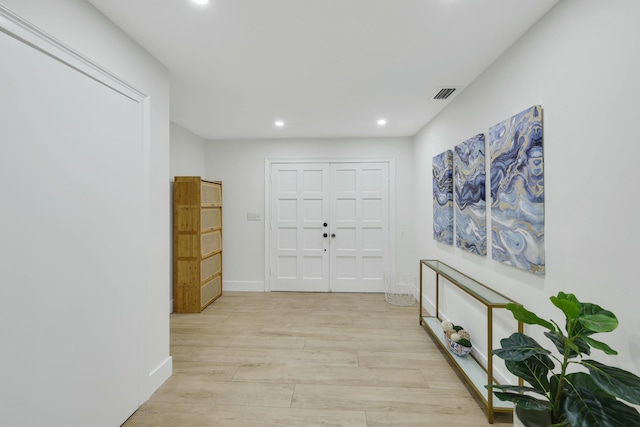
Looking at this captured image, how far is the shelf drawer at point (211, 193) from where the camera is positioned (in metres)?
3.62

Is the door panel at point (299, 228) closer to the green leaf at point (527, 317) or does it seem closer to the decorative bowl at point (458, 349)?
the decorative bowl at point (458, 349)

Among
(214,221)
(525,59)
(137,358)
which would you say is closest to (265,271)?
(214,221)

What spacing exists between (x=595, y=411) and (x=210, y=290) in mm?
3873

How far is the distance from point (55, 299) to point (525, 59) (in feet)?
9.81

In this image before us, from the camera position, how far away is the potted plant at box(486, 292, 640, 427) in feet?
2.81

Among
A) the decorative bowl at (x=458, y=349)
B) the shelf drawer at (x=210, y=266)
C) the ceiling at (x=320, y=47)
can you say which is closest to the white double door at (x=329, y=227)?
the shelf drawer at (x=210, y=266)

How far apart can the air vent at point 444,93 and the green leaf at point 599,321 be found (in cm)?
219


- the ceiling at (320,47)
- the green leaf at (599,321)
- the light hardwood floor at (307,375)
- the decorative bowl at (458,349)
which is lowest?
the light hardwood floor at (307,375)

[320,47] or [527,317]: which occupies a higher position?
[320,47]

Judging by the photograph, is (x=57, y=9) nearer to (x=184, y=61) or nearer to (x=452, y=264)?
(x=184, y=61)

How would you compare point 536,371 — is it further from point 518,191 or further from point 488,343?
point 518,191

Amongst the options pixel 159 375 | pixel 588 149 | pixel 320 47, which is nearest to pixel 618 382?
pixel 588 149

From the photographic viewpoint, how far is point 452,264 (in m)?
2.84

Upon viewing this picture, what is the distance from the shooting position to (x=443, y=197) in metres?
2.98
